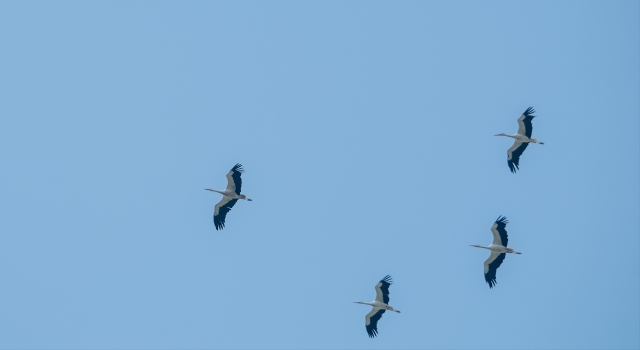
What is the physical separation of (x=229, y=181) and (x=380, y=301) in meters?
7.90

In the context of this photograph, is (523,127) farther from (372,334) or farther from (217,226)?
(217,226)

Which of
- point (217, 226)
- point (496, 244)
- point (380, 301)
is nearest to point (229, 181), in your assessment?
point (217, 226)

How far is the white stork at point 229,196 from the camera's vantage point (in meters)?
41.7

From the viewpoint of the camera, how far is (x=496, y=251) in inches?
1672

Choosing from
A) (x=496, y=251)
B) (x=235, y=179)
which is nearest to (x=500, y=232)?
(x=496, y=251)

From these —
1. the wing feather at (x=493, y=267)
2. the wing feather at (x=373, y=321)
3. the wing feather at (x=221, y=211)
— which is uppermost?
the wing feather at (x=221, y=211)

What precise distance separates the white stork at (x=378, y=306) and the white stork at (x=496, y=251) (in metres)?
4.19

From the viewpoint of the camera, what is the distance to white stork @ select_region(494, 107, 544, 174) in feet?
143

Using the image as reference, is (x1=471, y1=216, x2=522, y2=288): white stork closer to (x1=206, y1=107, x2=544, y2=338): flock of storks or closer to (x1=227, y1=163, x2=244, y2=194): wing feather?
(x1=206, y1=107, x2=544, y2=338): flock of storks

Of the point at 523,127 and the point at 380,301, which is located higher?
the point at 523,127

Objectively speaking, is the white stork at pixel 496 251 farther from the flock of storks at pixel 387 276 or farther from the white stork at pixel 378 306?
the white stork at pixel 378 306

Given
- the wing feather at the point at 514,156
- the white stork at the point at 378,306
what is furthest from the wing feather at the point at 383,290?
the wing feather at the point at 514,156

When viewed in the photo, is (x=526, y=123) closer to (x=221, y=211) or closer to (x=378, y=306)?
(x=378, y=306)

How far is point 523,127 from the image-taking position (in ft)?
144
